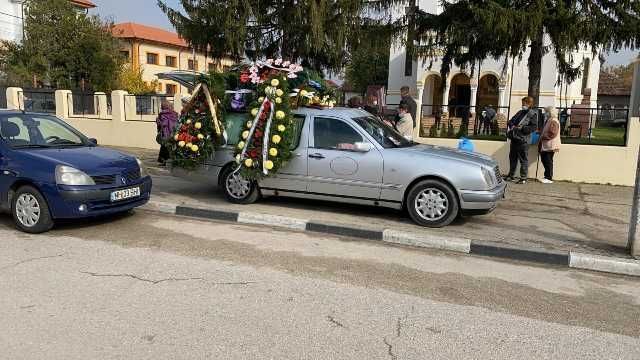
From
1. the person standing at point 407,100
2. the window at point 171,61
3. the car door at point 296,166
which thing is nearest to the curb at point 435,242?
the car door at point 296,166

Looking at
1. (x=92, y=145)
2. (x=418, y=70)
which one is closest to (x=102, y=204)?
(x=92, y=145)

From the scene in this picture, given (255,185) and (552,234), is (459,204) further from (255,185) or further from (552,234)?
(255,185)

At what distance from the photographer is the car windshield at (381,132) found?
7.80 metres

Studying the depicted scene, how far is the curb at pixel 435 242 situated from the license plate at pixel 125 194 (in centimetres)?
109

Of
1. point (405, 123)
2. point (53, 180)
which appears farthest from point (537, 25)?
point (53, 180)

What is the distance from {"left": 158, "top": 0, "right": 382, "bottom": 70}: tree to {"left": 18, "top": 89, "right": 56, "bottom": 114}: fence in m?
8.10

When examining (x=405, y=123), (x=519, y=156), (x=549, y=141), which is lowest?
(x=519, y=156)

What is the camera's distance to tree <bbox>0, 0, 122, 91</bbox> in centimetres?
3141

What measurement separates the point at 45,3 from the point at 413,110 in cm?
2845

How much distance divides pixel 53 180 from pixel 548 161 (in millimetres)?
9744

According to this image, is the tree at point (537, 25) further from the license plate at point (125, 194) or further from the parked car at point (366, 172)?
the license plate at point (125, 194)

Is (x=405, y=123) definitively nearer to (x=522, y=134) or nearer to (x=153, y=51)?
(x=522, y=134)

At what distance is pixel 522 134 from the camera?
11.2 m

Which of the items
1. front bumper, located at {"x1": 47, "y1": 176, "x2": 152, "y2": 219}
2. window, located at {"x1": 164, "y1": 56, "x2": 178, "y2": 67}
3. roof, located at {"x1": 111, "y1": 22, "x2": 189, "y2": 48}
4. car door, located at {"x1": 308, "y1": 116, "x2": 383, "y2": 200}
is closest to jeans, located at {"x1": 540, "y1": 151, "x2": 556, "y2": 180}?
car door, located at {"x1": 308, "y1": 116, "x2": 383, "y2": 200}
